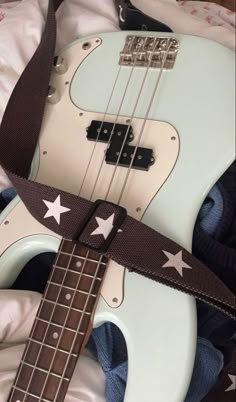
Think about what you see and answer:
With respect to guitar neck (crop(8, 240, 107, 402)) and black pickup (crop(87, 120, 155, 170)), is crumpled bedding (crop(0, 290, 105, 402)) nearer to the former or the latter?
guitar neck (crop(8, 240, 107, 402))

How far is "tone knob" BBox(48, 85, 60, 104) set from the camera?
0.79 m

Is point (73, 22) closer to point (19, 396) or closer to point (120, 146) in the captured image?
point (120, 146)

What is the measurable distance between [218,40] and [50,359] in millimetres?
515

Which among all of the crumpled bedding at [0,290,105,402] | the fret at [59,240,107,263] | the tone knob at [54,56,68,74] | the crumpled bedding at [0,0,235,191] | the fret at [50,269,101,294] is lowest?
the crumpled bedding at [0,290,105,402]

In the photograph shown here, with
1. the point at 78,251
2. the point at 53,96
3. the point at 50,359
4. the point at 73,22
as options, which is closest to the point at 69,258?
the point at 78,251

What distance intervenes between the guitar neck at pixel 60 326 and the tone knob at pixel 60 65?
29cm

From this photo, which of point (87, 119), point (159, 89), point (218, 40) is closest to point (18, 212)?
point (87, 119)

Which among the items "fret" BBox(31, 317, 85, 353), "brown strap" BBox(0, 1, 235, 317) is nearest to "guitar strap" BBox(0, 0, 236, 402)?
"brown strap" BBox(0, 1, 235, 317)

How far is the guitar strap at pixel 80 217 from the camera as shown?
617 millimetres

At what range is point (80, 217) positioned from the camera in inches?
26.4

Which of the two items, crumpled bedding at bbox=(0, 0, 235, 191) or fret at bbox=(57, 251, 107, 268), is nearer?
fret at bbox=(57, 251, 107, 268)

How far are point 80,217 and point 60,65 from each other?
277mm

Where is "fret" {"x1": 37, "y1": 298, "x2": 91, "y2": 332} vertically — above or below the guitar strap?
below

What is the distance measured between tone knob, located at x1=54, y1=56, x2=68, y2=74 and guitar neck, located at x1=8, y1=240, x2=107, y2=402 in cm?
29
